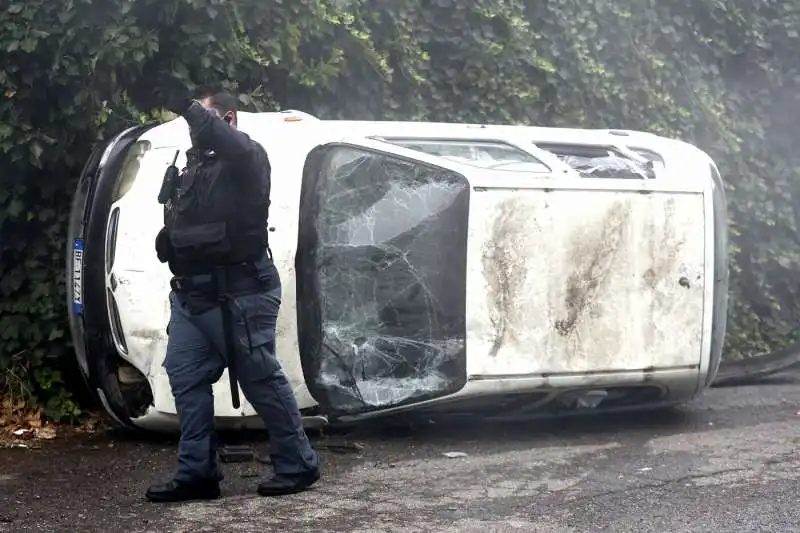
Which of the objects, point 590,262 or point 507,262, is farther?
point 590,262

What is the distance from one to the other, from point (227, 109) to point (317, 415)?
182 cm

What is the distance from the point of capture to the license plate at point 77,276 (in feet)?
21.1

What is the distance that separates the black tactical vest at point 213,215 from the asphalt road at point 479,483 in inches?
41.4

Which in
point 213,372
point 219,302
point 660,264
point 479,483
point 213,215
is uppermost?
point 213,215

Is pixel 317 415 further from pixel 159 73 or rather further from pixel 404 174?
pixel 159 73

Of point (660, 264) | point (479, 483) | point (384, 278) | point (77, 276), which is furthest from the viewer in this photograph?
point (660, 264)

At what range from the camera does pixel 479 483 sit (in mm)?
5746

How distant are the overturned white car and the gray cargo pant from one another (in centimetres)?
83

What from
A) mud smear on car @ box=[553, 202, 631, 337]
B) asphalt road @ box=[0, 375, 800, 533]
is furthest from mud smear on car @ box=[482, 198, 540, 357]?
asphalt road @ box=[0, 375, 800, 533]

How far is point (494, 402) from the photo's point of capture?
22.3ft

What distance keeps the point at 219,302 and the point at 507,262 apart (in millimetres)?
1751

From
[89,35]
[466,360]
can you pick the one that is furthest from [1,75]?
[466,360]

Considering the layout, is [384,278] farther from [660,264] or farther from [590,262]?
[660,264]

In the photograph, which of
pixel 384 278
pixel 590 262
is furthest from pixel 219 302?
pixel 590 262
